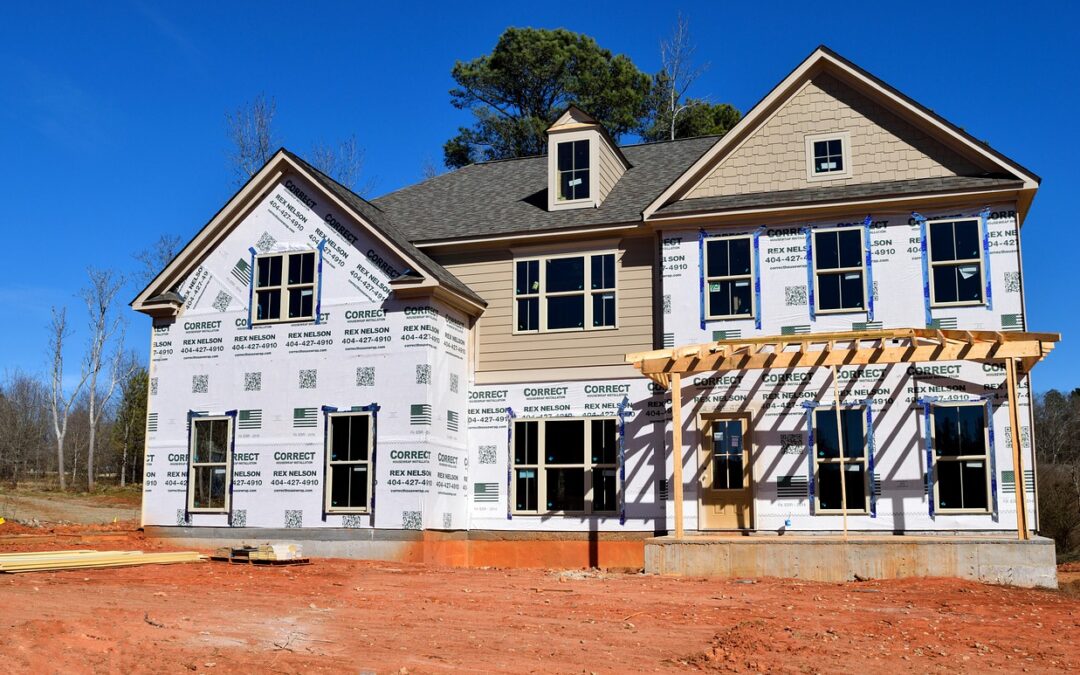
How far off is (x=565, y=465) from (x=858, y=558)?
19.5 feet

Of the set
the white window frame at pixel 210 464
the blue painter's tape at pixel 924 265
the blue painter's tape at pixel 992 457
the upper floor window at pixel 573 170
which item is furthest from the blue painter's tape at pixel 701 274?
the white window frame at pixel 210 464

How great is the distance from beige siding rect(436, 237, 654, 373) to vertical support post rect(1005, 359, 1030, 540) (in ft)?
20.9

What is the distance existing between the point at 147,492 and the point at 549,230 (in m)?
9.71

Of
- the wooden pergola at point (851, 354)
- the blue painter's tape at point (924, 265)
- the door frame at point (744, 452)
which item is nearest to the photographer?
the wooden pergola at point (851, 354)

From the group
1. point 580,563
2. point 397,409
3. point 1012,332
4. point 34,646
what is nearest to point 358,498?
point 397,409

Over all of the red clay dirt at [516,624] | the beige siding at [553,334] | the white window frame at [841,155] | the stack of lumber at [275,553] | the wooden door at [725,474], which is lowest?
the red clay dirt at [516,624]

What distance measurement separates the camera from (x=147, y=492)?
2106cm

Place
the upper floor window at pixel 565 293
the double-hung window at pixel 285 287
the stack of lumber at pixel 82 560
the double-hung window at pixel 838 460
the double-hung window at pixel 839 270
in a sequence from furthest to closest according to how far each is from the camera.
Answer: the double-hung window at pixel 285 287 < the upper floor window at pixel 565 293 < the double-hung window at pixel 839 270 < the double-hung window at pixel 838 460 < the stack of lumber at pixel 82 560

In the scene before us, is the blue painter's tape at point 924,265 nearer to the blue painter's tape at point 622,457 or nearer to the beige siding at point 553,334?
the beige siding at point 553,334

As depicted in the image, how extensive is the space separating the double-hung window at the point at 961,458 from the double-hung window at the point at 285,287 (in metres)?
11.8

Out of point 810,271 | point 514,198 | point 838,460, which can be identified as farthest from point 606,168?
point 838,460

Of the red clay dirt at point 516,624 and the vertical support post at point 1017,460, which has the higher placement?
the vertical support post at point 1017,460

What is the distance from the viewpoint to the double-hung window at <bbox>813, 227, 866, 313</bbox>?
18.5 metres

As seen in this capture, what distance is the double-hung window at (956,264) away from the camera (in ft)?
58.9
